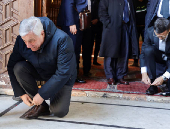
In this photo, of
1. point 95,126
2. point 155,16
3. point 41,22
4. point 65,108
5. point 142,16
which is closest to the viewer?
point 41,22

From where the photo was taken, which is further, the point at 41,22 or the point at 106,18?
the point at 106,18

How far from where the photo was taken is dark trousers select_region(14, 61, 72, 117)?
7.47 ft

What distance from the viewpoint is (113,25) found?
3.46 meters

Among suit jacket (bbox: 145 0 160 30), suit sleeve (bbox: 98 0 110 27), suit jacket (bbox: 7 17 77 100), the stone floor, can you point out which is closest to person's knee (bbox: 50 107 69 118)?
suit jacket (bbox: 7 17 77 100)

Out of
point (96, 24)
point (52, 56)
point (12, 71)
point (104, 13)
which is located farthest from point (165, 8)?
point (12, 71)

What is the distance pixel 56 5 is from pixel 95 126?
229 cm

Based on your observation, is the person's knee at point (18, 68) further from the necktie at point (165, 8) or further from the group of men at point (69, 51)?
the necktie at point (165, 8)

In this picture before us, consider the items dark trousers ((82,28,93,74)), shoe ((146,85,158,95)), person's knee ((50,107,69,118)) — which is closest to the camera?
person's knee ((50,107,69,118))

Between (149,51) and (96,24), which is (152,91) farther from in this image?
(96,24)

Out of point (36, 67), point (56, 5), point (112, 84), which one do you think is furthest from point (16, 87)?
point (56, 5)

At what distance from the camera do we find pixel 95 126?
220cm

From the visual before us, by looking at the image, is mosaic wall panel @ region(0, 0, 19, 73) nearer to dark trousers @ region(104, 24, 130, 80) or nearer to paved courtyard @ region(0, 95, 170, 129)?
paved courtyard @ region(0, 95, 170, 129)

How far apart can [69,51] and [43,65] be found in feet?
0.93

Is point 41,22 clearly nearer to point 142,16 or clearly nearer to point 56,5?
point 56,5
